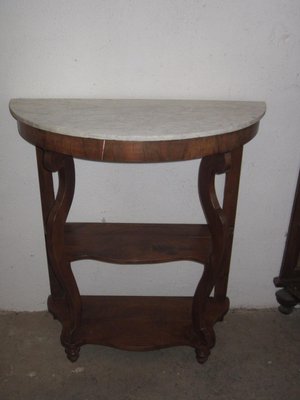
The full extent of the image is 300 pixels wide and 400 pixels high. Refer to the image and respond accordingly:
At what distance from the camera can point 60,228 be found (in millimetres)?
1184

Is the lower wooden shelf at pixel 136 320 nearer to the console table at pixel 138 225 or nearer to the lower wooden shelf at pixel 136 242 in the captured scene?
the console table at pixel 138 225

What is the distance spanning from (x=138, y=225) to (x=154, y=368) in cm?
56

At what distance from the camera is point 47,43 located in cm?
119

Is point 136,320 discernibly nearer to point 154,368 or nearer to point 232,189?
point 154,368

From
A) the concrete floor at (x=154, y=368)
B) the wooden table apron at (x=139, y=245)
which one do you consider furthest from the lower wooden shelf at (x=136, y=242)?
the concrete floor at (x=154, y=368)

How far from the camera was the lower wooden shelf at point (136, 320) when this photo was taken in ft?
4.65

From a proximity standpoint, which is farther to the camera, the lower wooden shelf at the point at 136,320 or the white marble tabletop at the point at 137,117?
the lower wooden shelf at the point at 136,320

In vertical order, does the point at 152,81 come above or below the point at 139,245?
above

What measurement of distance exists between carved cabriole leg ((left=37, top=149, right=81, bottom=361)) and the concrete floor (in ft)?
0.36

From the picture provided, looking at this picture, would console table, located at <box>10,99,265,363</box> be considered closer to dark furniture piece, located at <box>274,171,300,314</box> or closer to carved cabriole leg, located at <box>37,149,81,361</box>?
carved cabriole leg, located at <box>37,149,81,361</box>

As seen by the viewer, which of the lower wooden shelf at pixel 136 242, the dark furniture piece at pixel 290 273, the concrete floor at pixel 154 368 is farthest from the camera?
the dark furniture piece at pixel 290 273

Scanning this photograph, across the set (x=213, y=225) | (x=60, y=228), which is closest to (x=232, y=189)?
(x=213, y=225)

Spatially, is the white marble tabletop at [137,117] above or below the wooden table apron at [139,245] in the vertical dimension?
above

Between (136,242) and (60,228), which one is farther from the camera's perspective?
(136,242)
